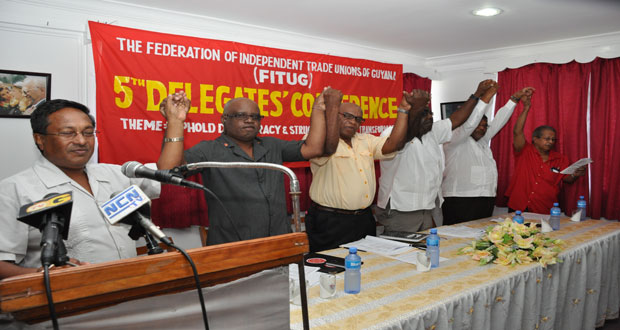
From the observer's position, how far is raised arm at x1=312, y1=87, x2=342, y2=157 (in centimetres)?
239

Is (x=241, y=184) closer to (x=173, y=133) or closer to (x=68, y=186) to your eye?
(x=173, y=133)

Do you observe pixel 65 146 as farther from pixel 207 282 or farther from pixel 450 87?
pixel 450 87

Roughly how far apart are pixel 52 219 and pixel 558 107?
4.60 meters

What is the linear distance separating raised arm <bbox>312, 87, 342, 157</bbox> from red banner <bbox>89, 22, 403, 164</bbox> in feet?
3.08

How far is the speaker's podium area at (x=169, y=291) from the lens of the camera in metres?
0.60

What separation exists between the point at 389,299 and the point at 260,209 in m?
0.82

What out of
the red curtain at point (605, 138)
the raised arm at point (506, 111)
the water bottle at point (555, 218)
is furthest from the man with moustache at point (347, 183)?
the red curtain at point (605, 138)

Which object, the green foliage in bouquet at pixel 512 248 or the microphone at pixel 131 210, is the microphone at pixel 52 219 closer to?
the microphone at pixel 131 210

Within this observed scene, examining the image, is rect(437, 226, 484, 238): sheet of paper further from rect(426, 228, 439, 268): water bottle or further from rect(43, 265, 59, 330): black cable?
rect(43, 265, 59, 330): black cable

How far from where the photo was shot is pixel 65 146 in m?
1.39

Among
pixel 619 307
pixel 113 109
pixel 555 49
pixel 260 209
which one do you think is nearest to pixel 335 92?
pixel 260 209

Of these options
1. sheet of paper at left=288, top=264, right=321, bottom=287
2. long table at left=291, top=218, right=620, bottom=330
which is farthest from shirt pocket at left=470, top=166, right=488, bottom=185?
sheet of paper at left=288, top=264, right=321, bottom=287

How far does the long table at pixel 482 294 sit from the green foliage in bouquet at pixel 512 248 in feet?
0.15

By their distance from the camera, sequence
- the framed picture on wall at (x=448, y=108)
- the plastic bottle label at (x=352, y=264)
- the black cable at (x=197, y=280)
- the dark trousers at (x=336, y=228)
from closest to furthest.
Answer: the black cable at (x=197, y=280)
the plastic bottle label at (x=352, y=264)
the dark trousers at (x=336, y=228)
the framed picture on wall at (x=448, y=108)
